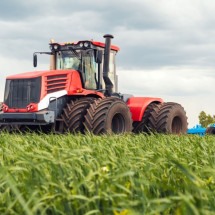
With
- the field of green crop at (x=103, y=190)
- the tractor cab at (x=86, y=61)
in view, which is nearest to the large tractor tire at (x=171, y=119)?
the tractor cab at (x=86, y=61)

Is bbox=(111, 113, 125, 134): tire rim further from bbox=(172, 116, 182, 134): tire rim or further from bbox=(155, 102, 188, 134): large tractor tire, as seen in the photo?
bbox=(172, 116, 182, 134): tire rim

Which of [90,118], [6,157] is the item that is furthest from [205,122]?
[6,157]

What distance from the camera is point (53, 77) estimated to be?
11.1m

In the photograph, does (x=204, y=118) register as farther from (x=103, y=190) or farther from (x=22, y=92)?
(x=103, y=190)

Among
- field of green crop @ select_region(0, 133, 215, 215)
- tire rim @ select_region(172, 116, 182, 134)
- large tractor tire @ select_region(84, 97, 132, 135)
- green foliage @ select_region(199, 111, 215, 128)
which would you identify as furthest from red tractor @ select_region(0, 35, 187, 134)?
green foliage @ select_region(199, 111, 215, 128)

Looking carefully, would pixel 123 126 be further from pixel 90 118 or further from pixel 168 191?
pixel 168 191

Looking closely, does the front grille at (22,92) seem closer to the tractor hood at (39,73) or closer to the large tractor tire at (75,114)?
the tractor hood at (39,73)

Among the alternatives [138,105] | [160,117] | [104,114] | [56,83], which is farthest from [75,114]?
[160,117]

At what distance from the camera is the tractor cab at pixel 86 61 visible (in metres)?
11.4

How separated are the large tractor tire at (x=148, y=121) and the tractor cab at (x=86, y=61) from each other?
1311 mm

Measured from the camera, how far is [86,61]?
451 inches

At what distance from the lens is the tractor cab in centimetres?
1141

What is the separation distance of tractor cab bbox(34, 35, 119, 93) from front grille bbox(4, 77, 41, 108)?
0.99m

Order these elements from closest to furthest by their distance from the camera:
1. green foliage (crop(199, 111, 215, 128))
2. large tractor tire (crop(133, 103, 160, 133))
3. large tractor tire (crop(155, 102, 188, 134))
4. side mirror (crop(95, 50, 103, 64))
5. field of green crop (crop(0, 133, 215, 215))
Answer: field of green crop (crop(0, 133, 215, 215)), side mirror (crop(95, 50, 103, 64)), large tractor tire (crop(155, 102, 188, 134)), large tractor tire (crop(133, 103, 160, 133)), green foliage (crop(199, 111, 215, 128))
